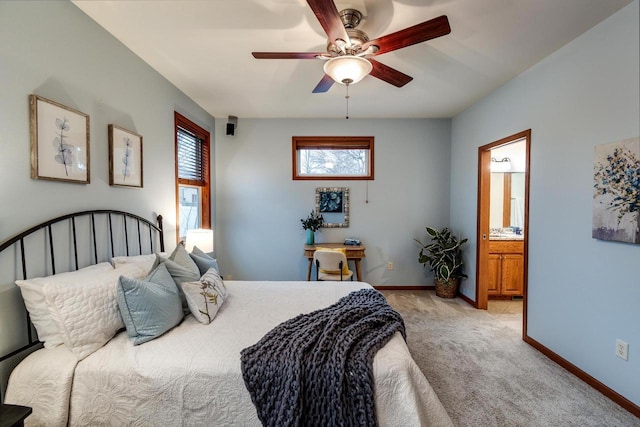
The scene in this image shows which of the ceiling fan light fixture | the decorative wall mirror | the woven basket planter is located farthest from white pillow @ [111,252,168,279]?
the woven basket planter

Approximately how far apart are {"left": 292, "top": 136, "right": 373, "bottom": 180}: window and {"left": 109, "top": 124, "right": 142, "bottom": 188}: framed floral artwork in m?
2.25

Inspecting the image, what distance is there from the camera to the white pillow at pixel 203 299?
178cm

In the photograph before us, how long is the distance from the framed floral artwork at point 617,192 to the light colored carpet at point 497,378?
116 cm

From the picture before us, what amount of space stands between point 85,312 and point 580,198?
346 centimetres

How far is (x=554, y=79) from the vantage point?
2.44 meters

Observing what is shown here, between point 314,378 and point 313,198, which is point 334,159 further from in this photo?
point 314,378

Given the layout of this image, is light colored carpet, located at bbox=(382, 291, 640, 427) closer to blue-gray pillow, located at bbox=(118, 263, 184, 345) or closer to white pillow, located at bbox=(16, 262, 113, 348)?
blue-gray pillow, located at bbox=(118, 263, 184, 345)

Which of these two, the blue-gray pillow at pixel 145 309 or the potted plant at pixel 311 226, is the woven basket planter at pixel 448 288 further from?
the blue-gray pillow at pixel 145 309

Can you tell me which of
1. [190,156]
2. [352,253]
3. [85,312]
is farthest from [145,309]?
[352,253]

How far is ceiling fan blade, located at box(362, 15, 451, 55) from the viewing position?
5.02ft

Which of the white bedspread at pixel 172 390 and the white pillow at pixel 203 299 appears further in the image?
the white pillow at pixel 203 299

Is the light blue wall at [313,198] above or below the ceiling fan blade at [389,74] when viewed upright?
below

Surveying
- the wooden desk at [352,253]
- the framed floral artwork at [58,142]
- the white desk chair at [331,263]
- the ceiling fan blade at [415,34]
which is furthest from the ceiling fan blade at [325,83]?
the wooden desk at [352,253]

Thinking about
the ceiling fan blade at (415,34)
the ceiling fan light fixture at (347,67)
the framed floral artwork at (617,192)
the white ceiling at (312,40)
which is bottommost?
the framed floral artwork at (617,192)
